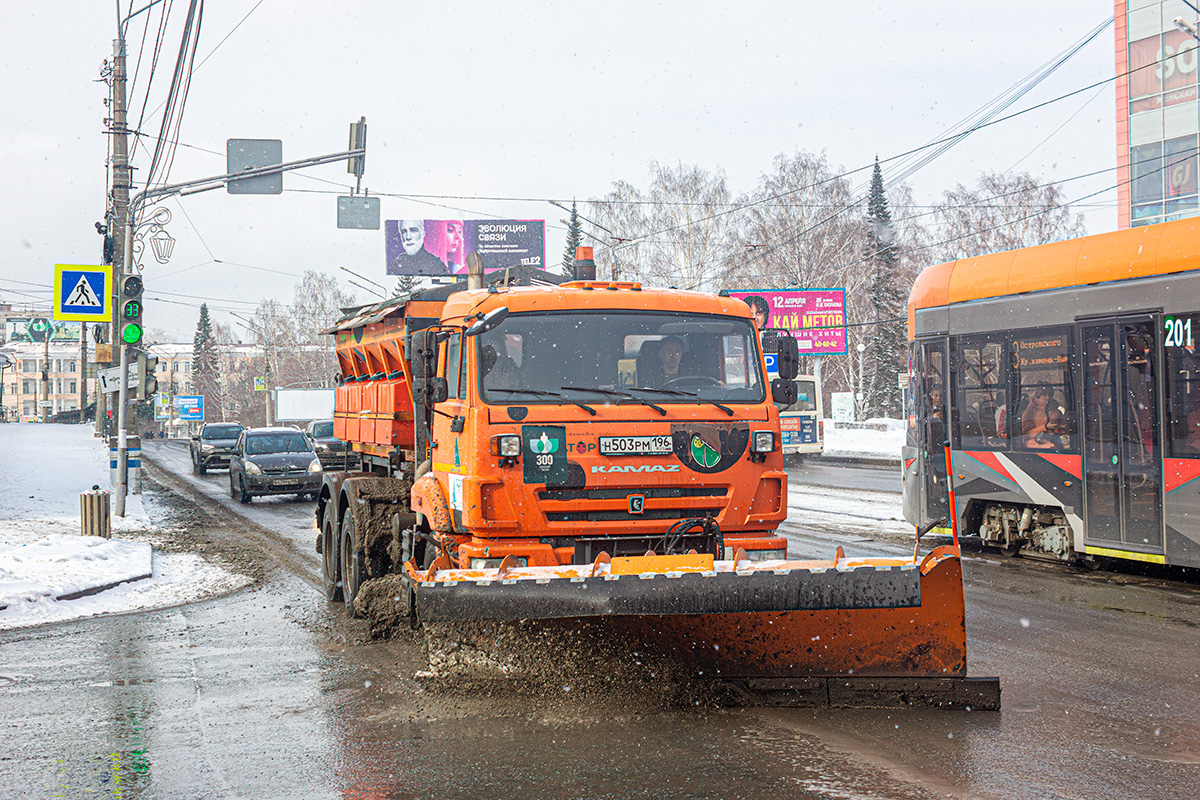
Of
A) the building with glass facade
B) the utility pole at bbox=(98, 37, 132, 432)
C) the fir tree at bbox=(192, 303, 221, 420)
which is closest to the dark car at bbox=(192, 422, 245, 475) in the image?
the utility pole at bbox=(98, 37, 132, 432)

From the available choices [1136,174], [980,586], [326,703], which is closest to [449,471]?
[326,703]

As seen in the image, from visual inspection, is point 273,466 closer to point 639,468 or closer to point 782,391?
point 782,391

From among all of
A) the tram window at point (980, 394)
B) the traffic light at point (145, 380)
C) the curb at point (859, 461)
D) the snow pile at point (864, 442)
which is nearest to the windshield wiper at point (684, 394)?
the tram window at point (980, 394)

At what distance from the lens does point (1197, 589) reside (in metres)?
9.85

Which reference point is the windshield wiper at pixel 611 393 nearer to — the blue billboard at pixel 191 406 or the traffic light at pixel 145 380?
the traffic light at pixel 145 380

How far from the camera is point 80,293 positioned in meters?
15.8

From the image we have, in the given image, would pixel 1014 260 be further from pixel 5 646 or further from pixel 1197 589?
pixel 5 646

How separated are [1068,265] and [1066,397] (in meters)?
1.33

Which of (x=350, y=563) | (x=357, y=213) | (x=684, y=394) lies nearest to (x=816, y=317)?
(x=357, y=213)

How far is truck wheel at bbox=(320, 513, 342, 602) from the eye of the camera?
33.2 feet

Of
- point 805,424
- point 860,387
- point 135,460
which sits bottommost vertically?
point 135,460

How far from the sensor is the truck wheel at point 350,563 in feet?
30.1

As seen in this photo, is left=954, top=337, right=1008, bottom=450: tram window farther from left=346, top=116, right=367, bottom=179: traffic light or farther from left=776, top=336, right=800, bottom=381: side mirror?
left=346, top=116, right=367, bottom=179: traffic light

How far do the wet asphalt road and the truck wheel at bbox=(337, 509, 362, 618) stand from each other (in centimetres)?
67
